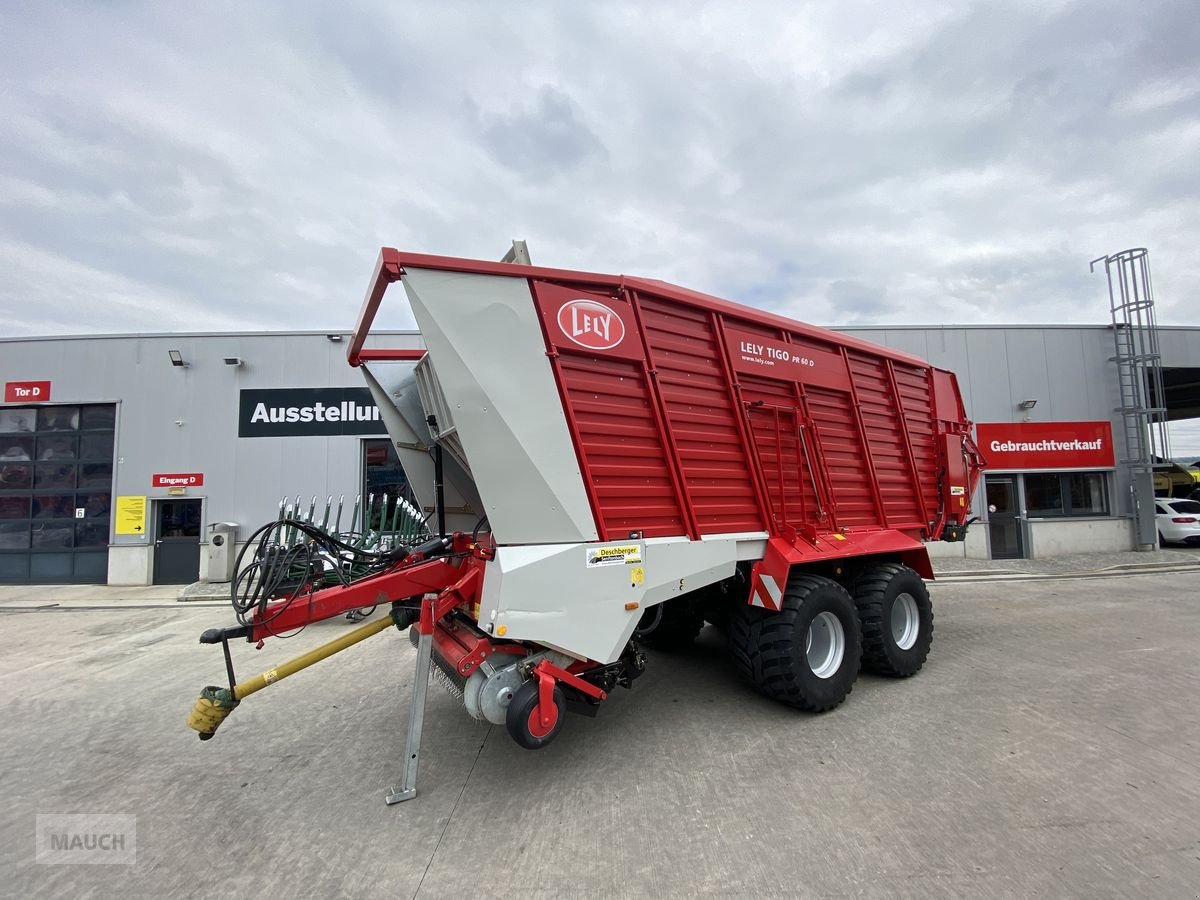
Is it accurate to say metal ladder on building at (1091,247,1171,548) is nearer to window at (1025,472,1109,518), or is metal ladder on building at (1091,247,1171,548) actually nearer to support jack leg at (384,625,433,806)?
window at (1025,472,1109,518)

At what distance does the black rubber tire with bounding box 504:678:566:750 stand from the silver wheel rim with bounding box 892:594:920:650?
3.56 metres

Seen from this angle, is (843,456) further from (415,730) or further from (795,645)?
(415,730)

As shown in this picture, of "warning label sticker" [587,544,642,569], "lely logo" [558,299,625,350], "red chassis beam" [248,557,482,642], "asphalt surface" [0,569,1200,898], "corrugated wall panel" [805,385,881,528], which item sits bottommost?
"asphalt surface" [0,569,1200,898]

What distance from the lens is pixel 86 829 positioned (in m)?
2.90

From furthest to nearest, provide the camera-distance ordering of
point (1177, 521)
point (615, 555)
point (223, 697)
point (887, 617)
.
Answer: point (1177, 521), point (887, 617), point (615, 555), point (223, 697)

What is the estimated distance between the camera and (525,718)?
3020 mm

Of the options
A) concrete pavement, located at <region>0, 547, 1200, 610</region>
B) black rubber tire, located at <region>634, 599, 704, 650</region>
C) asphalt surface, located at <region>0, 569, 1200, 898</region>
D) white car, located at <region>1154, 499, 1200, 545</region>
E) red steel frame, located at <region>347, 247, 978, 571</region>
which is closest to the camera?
asphalt surface, located at <region>0, 569, 1200, 898</region>

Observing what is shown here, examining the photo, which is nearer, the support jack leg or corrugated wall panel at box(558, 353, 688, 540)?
the support jack leg

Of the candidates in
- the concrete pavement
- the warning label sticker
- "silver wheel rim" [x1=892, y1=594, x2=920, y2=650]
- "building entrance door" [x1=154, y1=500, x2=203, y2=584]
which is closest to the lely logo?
the warning label sticker

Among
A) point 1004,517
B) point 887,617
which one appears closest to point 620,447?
point 887,617

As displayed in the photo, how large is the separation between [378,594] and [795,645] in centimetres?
287

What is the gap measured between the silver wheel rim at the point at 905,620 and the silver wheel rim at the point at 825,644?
1093 mm

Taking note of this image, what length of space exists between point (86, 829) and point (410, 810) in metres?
1.67

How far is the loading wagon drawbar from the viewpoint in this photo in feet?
10.0
